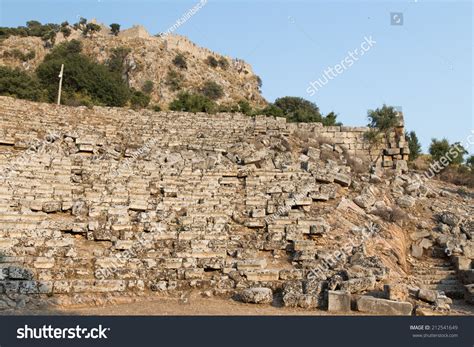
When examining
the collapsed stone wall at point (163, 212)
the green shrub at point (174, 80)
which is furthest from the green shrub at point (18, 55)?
the collapsed stone wall at point (163, 212)

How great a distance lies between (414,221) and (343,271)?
5.47 m

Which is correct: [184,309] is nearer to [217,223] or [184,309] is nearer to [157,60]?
[217,223]

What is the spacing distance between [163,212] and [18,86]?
22077 millimetres

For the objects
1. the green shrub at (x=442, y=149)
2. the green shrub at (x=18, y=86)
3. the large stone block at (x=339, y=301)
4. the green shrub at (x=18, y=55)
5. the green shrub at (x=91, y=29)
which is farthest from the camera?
the green shrub at (x=91, y=29)

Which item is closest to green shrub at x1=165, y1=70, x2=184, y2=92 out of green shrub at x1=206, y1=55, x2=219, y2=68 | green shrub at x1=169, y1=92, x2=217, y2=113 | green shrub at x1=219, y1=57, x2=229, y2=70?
green shrub at x1=206, y1=55, x2=219, y2=68

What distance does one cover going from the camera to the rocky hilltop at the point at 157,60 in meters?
54.4

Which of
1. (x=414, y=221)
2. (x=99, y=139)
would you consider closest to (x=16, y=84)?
(x=99, y=139)

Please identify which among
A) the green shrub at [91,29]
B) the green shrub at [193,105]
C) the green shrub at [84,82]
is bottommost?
the green shrub at [193,105]

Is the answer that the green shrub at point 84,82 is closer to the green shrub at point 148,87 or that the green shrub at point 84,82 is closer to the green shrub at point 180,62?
the green shrub at point 148,87

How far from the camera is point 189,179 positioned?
50.4 feet

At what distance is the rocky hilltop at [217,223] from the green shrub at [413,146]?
9.12 meters

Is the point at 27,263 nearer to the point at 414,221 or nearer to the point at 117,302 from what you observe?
the point at 117,302

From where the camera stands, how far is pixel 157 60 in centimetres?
5672

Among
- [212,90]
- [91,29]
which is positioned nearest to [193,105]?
[212,90]
